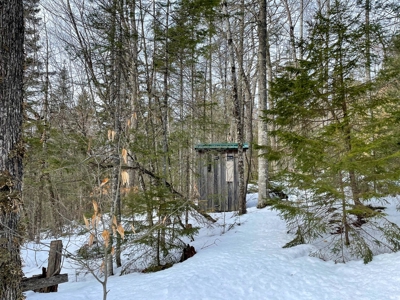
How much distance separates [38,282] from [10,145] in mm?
2468

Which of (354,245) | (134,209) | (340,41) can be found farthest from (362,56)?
(134,209)

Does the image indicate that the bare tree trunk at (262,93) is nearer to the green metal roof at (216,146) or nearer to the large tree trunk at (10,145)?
the green metal roof at (216,146)

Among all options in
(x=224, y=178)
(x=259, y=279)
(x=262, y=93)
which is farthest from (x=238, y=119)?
(x=259, y=279)

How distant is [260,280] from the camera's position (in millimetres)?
4137

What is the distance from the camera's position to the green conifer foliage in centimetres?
448

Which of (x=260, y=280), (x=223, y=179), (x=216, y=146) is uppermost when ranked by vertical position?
(x=216, y=146)

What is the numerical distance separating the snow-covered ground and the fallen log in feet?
0.51

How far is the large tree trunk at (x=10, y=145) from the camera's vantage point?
2.77 m

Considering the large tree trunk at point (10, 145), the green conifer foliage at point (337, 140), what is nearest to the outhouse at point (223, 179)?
the green conifer foliage at point (337, 140)

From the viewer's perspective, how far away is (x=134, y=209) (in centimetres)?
520

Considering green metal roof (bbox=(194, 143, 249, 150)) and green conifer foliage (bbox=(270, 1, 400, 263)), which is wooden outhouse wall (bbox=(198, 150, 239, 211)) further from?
green conifer foliage (bbox=(270, 1, 400, 263))

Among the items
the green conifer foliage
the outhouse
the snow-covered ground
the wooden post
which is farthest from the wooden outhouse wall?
the wooden post

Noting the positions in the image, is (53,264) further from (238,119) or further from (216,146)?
(216,146)

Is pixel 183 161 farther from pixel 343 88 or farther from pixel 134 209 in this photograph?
pixel 343 88
